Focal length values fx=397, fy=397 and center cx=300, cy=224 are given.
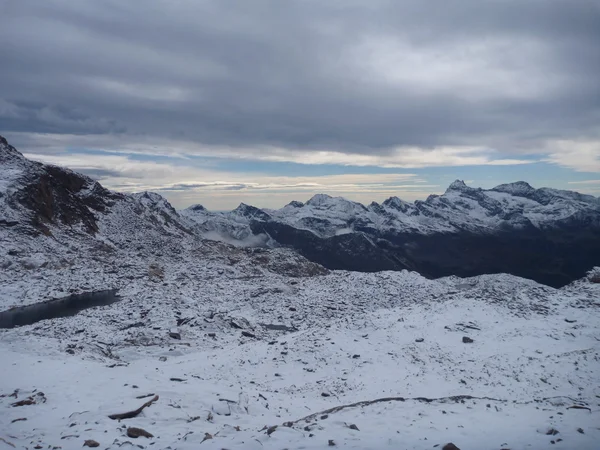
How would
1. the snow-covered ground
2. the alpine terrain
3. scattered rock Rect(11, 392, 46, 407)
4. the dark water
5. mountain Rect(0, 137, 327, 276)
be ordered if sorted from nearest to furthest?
the snow-covered ground < the alpine terrain < scattered rock Rect(11, 392, 46, 407) < the dark water < mountain Rect(0, 137, 327, 276)

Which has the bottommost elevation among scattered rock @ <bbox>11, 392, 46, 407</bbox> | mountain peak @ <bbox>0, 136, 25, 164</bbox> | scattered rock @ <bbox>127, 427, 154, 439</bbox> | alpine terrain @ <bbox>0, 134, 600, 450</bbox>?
alpine terrain @ <bbox>0, 134, 600, 450</bbox>

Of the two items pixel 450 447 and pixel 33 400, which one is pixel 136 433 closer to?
pixel 33 400

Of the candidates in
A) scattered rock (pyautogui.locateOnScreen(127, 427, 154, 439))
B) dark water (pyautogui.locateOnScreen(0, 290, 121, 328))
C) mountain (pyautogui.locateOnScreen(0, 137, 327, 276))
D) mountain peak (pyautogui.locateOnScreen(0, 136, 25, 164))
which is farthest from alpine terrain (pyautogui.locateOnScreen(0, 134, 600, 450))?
mountain peak (pyautogui.locateOnScreen(0, 136, 25, 164))

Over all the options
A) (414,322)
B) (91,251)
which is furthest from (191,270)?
(414,322)

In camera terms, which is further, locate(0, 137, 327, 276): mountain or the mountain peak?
the mountain peak

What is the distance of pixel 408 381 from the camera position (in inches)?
787

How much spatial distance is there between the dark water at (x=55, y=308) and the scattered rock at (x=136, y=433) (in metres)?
27.5

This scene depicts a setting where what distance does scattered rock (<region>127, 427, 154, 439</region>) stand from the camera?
35.3ft

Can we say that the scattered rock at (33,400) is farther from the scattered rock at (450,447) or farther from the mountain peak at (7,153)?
the mountain peak at (7,153)

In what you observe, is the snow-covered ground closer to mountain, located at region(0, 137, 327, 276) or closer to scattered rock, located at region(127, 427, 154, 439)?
scattered rock, located at region(127, 427, 154, 439)

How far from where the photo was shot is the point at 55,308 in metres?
38.9

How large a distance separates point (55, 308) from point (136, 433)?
34.3 metres

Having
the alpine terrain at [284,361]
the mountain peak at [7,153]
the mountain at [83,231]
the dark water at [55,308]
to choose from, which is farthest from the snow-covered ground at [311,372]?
the mountain peak at [7,153]

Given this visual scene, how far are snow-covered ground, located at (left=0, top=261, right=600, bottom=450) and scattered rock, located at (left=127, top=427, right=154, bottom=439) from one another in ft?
0.53
